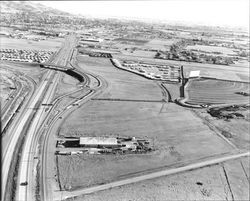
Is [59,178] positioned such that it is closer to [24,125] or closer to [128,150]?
[128,150]

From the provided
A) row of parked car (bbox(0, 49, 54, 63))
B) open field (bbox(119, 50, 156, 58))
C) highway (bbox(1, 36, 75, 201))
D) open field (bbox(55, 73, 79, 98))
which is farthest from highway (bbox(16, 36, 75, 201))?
open field (bbox(119, 50, 156, 58))

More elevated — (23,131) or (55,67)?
(23,131)

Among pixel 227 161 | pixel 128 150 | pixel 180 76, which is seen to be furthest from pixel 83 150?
pixel 180 76

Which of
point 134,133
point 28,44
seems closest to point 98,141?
point 134,133

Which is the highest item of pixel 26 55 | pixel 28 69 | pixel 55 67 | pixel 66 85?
pixel 26 55

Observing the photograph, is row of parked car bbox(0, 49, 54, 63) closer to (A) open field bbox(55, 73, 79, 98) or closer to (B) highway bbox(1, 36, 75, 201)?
(B) highway bbox(1, 36, 75, 201)

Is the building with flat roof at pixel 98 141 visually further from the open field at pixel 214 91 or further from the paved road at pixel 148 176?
the open field at pixel 214 91

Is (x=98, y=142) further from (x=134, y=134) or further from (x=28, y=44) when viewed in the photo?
(x=28, y=44)
